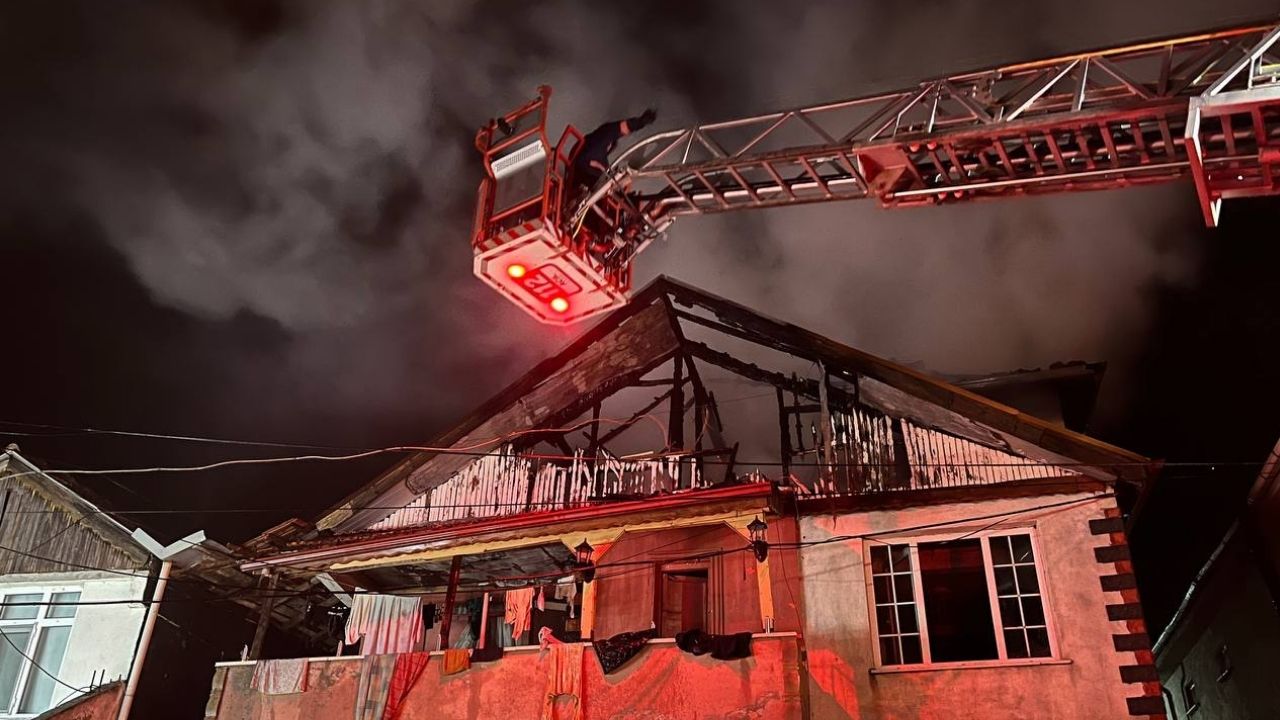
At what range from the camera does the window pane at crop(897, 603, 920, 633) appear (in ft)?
47.9

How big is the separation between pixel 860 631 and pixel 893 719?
1.47 metres

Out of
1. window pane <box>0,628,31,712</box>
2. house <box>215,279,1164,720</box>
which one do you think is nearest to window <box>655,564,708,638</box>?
house <box>215,279,1164,720</box>

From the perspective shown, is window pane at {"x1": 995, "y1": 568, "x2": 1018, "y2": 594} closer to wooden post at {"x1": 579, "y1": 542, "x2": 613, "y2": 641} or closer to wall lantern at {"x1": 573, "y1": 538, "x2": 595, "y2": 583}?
wooden post at {"x1": 579, "y1": 542, "x2": 613, "y2": 641}

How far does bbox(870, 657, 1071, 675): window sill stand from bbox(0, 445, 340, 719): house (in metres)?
13.8

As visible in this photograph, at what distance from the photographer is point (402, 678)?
1631cm

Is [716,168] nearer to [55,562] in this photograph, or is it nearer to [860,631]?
[860,631]

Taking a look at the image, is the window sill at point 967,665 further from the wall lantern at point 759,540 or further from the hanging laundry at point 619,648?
the hanging laundry at point 619,648

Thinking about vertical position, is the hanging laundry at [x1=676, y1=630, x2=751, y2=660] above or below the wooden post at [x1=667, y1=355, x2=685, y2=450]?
below

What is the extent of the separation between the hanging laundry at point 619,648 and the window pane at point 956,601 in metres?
4.74

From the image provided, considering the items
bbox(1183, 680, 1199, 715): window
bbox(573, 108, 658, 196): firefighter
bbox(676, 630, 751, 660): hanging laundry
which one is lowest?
bbox(676, 630, 751, 660): hanging laundry

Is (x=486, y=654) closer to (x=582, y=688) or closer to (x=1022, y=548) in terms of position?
(x=582, y=688)

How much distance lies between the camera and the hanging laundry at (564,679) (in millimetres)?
14930

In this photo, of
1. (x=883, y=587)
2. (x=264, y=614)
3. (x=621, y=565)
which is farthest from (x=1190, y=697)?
(x=264, y=614)

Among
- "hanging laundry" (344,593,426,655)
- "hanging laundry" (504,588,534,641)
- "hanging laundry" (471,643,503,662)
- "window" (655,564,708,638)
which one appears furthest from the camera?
"hanging laundry" (344,593,426,655)
